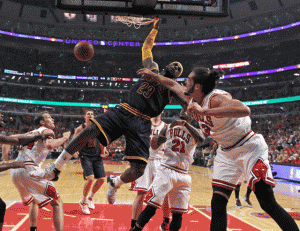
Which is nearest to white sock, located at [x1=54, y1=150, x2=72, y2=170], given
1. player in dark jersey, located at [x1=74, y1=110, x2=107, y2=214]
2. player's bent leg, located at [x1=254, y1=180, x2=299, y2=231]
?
player's bent leg, located at [x1=254, y1=180, x2=299, y2=231]

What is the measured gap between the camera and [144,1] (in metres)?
4.18

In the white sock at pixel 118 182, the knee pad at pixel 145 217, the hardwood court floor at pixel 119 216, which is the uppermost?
the white sock at pixel 118 182

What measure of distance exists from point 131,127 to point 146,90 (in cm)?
52

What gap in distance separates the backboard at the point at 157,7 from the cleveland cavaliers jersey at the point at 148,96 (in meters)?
1.30

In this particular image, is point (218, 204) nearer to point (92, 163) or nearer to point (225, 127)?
point (225, 127)

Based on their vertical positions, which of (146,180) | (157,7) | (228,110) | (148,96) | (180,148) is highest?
(157,7)

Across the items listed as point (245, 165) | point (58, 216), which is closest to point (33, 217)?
point (58, 216)

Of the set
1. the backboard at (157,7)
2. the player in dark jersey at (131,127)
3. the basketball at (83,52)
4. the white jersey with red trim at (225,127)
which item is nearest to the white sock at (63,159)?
the player in dark jersey at (131,127)

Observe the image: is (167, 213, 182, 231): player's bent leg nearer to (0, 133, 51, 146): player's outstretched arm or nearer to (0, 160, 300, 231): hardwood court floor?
(0, 160, 300, 231): hardwood court floor

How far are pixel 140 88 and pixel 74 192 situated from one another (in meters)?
5.66

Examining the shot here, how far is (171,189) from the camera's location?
392 centimetres

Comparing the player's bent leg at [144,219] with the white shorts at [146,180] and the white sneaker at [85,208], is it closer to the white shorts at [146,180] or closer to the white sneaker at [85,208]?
the white shorts at [146,180]

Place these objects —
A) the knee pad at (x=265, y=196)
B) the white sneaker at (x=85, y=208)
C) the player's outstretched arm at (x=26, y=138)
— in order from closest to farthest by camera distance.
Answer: the knee pad at (x=265, y=196) → the player's outstretched arm at (x=26, y=138) → the white sneaker at (x=85, y=208)

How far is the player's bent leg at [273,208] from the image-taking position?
A: 8.09ft
